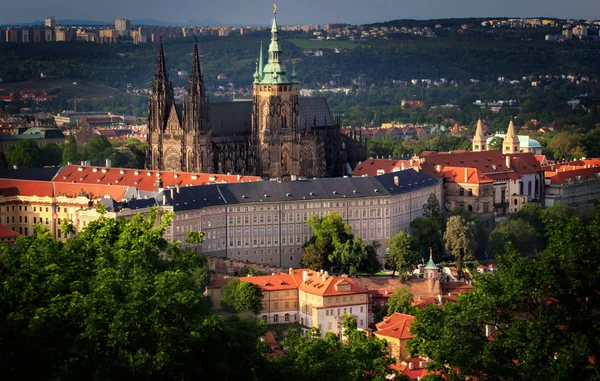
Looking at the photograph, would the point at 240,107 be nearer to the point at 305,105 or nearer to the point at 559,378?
the point at 305,105

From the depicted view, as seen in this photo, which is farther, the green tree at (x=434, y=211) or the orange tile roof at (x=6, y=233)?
the green tree at (x=434, y=211)

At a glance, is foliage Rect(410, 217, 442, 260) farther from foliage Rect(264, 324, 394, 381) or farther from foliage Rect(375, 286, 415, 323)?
foliage Rect(264, 324, 394, 381)

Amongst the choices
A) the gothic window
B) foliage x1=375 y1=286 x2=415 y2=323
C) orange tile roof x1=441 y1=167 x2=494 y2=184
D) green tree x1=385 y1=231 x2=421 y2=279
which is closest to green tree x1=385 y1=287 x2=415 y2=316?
foliage x1=375 y1=286 x2=415 y2=323

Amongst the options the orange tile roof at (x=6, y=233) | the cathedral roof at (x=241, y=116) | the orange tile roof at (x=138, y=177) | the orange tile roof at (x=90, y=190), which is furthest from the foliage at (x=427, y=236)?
the orange tile roof at (x=6, y=233)

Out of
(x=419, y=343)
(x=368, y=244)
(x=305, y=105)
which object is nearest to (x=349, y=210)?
(x=368, y=244)

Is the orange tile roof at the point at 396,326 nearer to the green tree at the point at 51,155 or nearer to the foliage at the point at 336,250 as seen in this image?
the foliage at the point at 336,250

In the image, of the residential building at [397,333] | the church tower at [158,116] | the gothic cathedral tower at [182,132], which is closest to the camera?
the residential building at [397,333]
